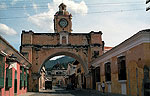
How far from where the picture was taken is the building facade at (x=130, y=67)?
→ 1243 centimetres

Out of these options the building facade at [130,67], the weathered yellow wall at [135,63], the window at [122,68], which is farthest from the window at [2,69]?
the window at [122,68]

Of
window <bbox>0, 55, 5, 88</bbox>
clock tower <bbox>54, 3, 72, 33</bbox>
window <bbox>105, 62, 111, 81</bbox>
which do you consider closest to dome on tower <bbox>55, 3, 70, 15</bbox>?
clock tower <bbox>54, 3, 72, 33</bbox>

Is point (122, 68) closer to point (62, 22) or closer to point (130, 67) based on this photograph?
point (130, 67)

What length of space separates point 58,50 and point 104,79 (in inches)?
328

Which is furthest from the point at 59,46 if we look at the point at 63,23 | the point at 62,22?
the point at 62,22

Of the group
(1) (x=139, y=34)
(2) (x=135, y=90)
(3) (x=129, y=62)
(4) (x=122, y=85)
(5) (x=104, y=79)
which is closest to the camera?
(1) (x=139, y=34)

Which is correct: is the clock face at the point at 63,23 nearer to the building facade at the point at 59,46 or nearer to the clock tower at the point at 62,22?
the clock tower at the point at 62,22

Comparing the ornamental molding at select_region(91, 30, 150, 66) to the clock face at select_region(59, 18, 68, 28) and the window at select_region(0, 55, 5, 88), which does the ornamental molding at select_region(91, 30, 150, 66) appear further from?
the clock face at select_region(59, 18, 68, 28)

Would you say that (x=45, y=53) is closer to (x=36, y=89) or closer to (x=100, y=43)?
(x=36, y=89)

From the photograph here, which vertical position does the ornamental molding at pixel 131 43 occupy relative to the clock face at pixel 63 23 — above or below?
below

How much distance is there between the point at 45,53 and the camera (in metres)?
27.0

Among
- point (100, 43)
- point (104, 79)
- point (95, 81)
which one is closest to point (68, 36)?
point (100, 43)

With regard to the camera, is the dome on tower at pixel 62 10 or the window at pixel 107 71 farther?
the dome on tower at pixel 62 10

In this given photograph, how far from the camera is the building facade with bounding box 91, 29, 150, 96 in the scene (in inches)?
489
